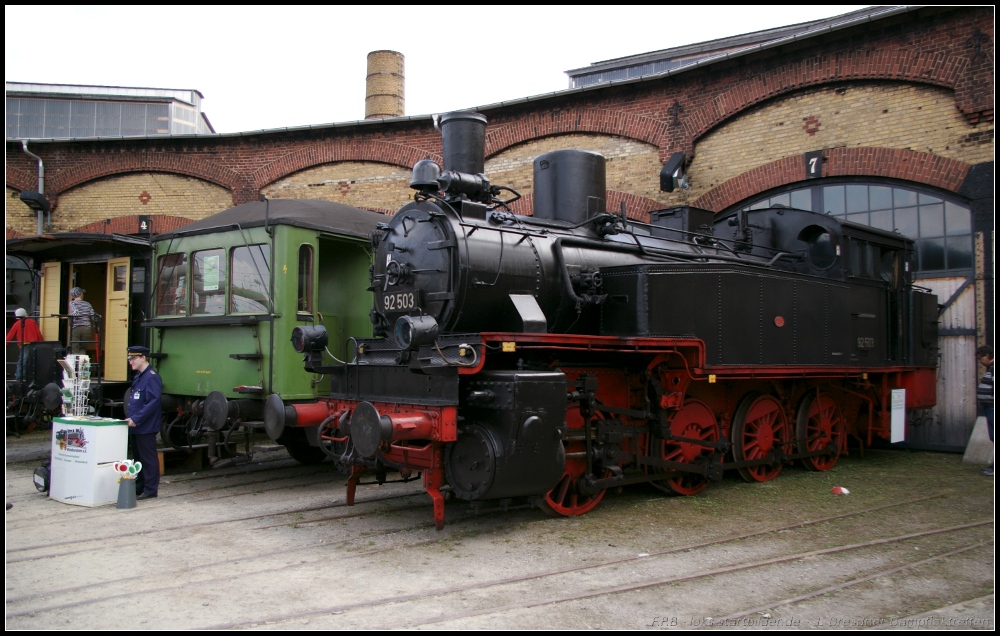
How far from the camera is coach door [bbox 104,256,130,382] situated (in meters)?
9.76

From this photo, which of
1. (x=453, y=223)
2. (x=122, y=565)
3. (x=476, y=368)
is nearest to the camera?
(x=122, y=565)

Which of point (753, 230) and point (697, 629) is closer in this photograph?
point (697, 629)

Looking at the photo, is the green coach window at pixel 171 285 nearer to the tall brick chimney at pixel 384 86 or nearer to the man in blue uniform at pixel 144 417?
A: the man in blue uniform at pixel 144 417

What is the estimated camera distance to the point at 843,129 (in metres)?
11.3

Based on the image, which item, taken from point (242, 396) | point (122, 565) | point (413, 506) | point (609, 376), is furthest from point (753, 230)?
point (122, 565)

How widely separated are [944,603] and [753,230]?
6035 millimetres

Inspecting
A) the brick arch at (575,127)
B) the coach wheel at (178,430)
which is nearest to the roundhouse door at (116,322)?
the coach wheel at (178,430)

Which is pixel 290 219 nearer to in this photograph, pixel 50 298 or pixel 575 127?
pixel 50 298

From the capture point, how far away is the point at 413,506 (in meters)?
6.86

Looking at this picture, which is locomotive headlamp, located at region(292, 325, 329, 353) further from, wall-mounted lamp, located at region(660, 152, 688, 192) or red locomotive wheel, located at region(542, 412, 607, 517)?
wall-mounted lamp, located at region(660, 152, 688, 192)

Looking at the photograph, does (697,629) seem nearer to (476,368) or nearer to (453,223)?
(476,368)

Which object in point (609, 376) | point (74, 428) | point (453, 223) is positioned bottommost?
point (74, 428)

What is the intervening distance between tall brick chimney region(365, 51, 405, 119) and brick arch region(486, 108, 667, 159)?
4720mm

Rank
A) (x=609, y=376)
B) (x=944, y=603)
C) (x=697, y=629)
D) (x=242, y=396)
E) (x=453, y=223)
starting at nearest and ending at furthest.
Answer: (x=697, y=629) < (x=944, y=603) < (x=453, y=223) < (x=609, y=376) < (x=242, y=396)
